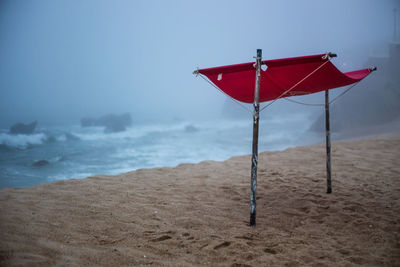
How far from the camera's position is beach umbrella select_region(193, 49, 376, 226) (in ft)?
7.98

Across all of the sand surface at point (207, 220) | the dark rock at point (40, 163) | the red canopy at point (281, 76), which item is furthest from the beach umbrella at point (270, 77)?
the dark rock at point (40, 163)

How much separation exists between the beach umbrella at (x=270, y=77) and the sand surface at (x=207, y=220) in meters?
0.45

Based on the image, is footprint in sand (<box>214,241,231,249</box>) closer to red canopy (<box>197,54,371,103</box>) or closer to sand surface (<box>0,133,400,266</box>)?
sand surface (<box>0,133,400,266</box>)

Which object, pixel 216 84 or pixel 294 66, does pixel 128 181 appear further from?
pixel 294 66

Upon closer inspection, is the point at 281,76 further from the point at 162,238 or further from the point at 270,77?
the point at 162,238

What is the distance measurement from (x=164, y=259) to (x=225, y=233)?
2.32ft

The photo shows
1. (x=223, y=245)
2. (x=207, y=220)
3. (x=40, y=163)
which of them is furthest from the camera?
(x=40, y=163)

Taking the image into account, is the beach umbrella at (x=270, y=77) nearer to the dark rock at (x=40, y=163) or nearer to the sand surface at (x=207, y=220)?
the sand surface at (x=207, y=220)

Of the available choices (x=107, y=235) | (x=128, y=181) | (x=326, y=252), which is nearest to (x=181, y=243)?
(x=107, y=235)

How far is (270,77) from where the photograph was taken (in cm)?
281

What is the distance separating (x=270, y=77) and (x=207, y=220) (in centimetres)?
181

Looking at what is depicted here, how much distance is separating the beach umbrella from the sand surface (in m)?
0.45

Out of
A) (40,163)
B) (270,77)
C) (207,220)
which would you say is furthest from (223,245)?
(40,163)

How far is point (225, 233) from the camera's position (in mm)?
2430
